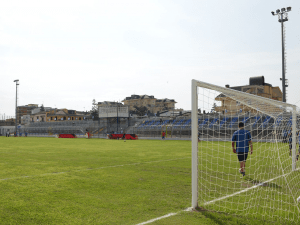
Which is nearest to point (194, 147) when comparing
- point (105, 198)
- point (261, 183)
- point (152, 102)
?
point (105, 198)

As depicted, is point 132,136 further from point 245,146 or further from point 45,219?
point 45,219

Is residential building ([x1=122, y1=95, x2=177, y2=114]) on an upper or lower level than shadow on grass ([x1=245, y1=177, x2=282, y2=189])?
upper

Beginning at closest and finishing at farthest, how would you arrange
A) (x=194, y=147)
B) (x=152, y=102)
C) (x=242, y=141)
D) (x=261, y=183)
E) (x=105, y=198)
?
1. (x=194, y=147)
2. (x=105, y=198)
3. (x=261, y=183)
4. (x=242, y=141)
5. (x=152, y=102)

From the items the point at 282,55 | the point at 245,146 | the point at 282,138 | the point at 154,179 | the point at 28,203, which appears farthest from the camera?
the point at 282,55

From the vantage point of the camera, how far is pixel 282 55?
25062 mm

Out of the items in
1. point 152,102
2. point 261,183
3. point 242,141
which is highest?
point 152,102

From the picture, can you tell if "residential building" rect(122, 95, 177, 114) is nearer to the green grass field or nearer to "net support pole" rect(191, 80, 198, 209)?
the green grass field

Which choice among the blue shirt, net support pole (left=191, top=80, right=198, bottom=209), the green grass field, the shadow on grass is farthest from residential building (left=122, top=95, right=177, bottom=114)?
net support pole (left=191, top=80, right=198, bottom=209)

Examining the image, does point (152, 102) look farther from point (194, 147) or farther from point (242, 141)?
point (194, 147)

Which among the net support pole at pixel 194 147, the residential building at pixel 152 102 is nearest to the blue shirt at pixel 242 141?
the net support pole at pixel 194 147

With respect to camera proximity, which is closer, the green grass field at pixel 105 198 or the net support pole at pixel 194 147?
the green grass field at pixel 105 198

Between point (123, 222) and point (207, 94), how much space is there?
11.2 ft

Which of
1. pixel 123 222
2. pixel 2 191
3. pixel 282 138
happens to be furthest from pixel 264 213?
pixel 282 138

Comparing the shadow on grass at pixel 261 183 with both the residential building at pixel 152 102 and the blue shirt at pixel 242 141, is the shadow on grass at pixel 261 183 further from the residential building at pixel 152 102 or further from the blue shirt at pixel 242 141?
the residential building at pixel 152 102
